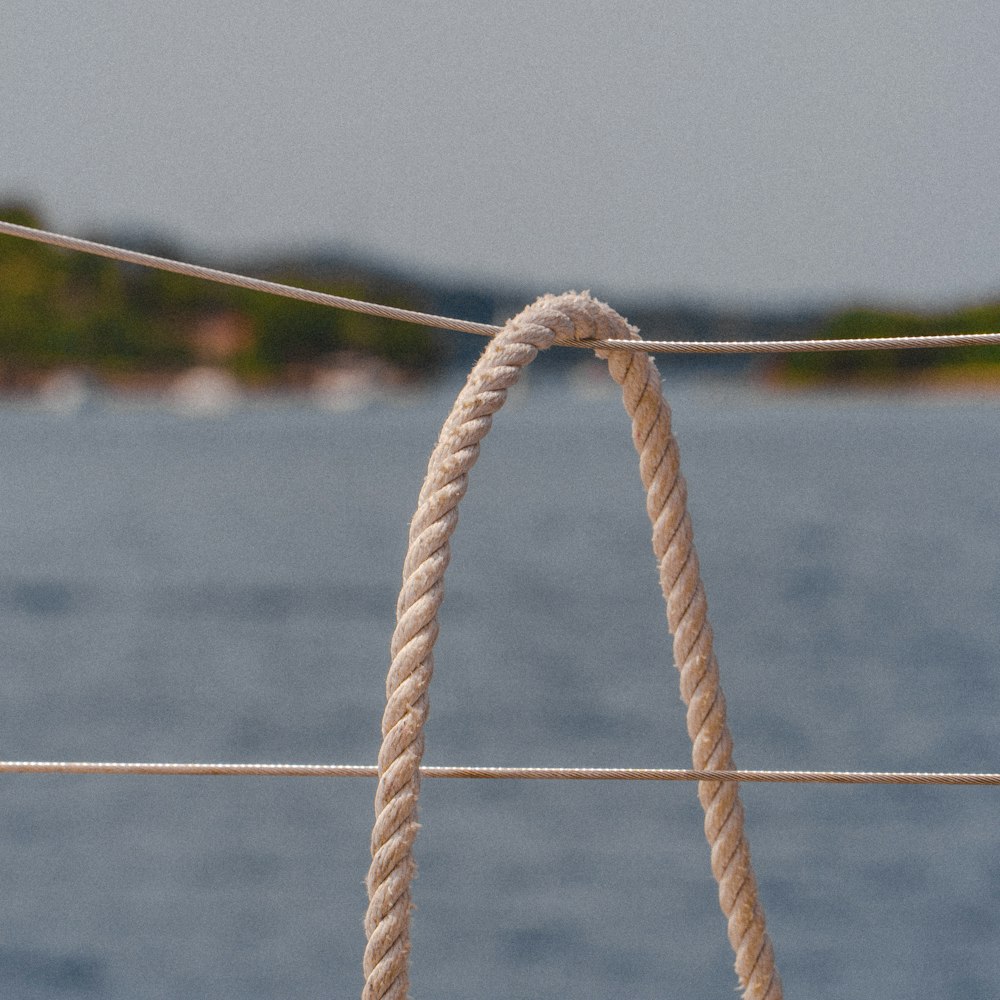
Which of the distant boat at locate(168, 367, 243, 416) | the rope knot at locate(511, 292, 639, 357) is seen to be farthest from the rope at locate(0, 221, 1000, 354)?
the distant boat at locate(168, 367, 243, 416)

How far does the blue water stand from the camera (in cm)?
948

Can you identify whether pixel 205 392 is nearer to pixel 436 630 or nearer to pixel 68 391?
pixel 68 391

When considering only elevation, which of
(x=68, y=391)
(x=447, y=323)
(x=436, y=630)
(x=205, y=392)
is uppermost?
(x=447, y=323)

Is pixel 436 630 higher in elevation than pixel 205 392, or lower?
higher

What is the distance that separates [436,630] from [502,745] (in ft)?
45.1

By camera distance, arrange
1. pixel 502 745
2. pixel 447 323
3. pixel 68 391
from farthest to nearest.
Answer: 1. pixel 68 391
2. pixel 502 745
3. pixel 447 323

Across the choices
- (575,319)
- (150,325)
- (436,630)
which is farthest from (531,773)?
(150,325)

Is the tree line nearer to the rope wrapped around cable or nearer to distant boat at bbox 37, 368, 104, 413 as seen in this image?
distant boat at bbox 37, 368, 104, 413

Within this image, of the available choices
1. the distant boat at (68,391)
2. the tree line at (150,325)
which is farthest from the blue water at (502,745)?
the distant boat at (68,391)

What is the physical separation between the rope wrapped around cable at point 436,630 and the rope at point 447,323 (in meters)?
0.03

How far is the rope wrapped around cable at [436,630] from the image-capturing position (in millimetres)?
1188

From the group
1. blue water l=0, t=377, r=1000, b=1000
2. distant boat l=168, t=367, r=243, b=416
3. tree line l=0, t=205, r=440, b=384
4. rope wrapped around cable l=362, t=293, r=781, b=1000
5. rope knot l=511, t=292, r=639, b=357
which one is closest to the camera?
rope wrapped around cable l=362, t=293, r=781, b=1000

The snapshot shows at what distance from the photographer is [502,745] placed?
14758 mm

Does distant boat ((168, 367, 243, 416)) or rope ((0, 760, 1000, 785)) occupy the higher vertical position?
rope ((0, 760, 1000, 785))
